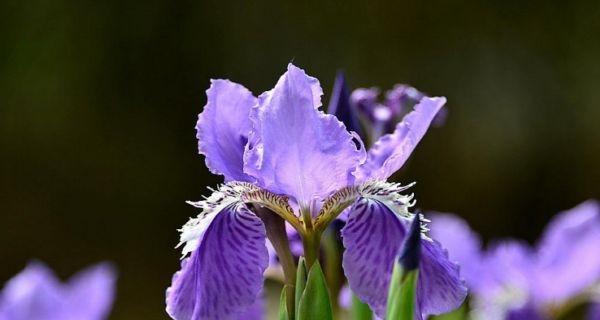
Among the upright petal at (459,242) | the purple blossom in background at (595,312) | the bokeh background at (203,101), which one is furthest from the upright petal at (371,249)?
the bokeh background at (203,101)

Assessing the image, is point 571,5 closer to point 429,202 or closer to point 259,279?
point 429,202

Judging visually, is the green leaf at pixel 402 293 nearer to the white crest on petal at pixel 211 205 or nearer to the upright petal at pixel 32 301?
the white crest on petal at pixel 211 205

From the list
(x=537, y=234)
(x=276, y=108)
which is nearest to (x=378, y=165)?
(x=276, y=108)

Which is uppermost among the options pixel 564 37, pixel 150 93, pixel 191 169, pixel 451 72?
pixel 564 37

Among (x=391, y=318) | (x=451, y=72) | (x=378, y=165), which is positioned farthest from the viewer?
(x=451, y=72)

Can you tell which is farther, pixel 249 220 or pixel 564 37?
pixel 564 37

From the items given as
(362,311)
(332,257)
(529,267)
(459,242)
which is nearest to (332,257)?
(332,257)

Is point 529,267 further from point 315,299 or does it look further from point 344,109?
point 315,299
